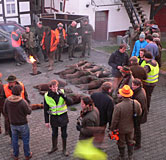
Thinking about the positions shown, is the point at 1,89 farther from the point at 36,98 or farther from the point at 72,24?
the point at 72,24

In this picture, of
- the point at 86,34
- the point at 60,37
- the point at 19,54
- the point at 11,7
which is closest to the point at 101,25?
the point at 86,34

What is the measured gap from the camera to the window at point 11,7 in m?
18.6

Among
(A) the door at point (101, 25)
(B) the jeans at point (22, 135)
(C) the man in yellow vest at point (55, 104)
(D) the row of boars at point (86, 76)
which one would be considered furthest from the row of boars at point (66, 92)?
(A) the door at point (101, 25)

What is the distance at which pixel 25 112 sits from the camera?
18.3 feet

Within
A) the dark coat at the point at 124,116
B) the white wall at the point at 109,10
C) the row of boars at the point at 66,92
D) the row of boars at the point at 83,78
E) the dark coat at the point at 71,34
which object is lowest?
the row of boars at the point at 66,92

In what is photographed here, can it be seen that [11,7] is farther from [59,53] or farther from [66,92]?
[66,92]

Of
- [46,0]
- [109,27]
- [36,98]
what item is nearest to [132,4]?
[109,27]

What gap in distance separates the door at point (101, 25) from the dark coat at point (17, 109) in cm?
1361

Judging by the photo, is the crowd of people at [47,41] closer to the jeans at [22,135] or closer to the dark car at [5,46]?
the dark car at [5,46]

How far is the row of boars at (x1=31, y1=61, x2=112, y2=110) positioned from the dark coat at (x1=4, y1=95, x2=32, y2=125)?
344 centimetres

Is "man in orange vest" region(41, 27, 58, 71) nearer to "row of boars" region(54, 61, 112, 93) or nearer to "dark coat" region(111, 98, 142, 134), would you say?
"row of boars" region(54, 61, 112, 93)

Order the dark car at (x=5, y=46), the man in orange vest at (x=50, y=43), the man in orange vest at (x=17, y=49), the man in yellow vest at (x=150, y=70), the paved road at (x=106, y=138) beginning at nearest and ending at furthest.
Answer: the paved road at (x=106, y=138)
the man in yellow vest at (x=150, y=70)
the man in orange vest at (x=50, y=43)
the dark car at (x=5, y=46)
the man in orange vest at (x=17, y=49)

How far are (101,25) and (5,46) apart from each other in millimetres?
7890

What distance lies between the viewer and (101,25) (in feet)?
60.8
